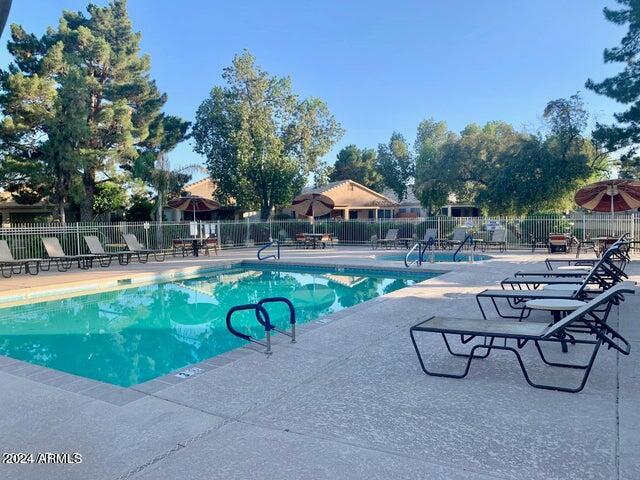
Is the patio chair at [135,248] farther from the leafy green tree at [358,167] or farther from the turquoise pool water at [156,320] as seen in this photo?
the leafy green tree at [358,167]

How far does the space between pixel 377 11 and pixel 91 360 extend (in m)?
17.3

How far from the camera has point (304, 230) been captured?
2552cm

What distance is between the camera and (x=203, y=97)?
29.0 metres

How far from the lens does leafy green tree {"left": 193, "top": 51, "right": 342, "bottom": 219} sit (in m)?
27.5

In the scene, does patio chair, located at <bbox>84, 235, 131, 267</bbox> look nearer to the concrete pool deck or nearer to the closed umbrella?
the closed umbrella

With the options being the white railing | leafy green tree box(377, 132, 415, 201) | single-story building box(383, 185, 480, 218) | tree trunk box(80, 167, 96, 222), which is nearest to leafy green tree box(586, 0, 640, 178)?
the white railing

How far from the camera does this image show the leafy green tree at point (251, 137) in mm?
27469

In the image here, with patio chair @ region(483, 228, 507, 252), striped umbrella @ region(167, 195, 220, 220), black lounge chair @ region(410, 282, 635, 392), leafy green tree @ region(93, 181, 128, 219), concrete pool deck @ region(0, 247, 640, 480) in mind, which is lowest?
concrete pool deck @ region(0, 247, 640, 480)

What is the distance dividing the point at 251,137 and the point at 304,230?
22.1ft

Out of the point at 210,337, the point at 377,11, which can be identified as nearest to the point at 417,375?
the point at 210,337

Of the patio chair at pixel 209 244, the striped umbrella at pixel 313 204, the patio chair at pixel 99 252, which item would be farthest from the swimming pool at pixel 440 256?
the patio chair at pixel 99 252

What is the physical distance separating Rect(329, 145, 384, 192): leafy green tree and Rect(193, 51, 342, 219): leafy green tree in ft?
66.2

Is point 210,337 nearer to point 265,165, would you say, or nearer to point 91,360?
point 91,360

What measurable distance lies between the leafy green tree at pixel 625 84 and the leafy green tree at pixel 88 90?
62.3ft
